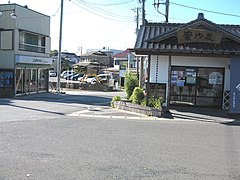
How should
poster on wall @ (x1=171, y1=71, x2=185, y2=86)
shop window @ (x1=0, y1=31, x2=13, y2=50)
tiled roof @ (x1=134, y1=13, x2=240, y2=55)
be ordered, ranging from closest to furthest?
→ tiled roof @ (x1=134, y1=13, x2=240, y2=55), poster on wall @ (x1=171, y1=71, x2=185, y2=86), shop window @ (x1=0, y1=31, x2=13, y2=50)

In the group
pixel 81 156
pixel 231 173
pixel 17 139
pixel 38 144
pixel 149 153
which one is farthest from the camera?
pixel 17 139

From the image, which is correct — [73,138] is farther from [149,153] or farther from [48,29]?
[48,29]

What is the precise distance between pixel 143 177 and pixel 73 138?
3.71 m

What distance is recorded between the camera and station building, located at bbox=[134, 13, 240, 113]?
590 inches

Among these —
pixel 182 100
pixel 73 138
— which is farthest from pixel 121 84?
pixel 73 138

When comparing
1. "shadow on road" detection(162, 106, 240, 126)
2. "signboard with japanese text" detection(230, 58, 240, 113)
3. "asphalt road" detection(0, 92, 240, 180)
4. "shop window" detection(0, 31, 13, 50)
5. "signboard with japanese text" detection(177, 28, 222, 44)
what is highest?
"shop window" detection(0, 31, 13, 50)

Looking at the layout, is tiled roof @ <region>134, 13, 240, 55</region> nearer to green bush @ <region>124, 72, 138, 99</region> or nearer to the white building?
green bush @ <region>124, 72, 138, 99</region>

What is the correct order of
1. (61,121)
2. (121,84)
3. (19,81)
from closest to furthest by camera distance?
1. (61,121)
2. (19,81)
3. (121,84)

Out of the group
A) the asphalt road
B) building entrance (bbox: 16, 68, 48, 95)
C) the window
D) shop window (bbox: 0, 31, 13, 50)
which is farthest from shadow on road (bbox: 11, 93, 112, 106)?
the asphalt road

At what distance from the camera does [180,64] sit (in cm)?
1622

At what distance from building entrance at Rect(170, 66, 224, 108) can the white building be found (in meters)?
15.6

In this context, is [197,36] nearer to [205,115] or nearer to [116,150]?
[205,115]

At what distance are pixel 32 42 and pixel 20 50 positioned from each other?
253 centimetres

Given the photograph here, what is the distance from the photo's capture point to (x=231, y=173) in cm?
596
